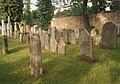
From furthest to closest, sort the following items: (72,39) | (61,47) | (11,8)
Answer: (11,8), (72,39), (61,47)

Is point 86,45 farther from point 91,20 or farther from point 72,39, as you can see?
point 91,20

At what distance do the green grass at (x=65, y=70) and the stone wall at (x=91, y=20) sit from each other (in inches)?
781

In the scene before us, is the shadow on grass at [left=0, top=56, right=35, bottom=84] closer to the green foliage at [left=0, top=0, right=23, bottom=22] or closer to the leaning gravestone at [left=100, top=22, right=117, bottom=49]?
the leaning gravestone at [left=100, top=22, right=117, bottom=49]

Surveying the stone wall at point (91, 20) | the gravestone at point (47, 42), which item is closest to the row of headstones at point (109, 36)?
the gravestone at point (47, 42)

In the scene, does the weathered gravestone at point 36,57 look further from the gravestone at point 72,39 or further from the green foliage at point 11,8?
the green foliage at point 11,8

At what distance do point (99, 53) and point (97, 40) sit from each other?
A: 3.11 metres

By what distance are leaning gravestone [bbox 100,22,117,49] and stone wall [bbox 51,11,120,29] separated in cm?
1687

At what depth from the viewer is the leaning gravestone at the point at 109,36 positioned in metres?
15.4

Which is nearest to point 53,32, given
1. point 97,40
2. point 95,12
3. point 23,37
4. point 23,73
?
point 23,37

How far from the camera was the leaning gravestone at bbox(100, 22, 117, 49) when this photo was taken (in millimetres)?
15430

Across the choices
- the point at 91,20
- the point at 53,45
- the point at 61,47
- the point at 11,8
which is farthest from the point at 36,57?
the point at 91,20

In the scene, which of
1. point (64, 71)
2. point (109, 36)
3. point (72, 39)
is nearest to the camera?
point (64, 71)

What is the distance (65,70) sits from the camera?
11.2 metres

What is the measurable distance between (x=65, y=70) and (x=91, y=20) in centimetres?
2644
